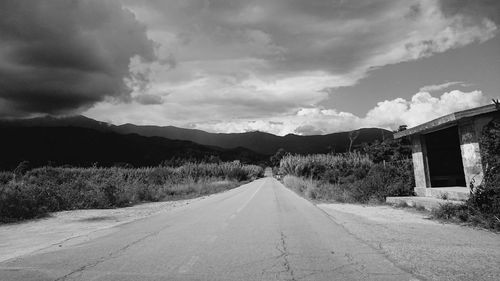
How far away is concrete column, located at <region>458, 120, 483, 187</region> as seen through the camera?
1276 cm

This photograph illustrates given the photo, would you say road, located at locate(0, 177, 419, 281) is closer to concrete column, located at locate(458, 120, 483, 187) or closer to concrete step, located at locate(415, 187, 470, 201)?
concrete step, located at locate(415, 187, 470, 201)

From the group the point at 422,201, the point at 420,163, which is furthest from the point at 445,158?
the point at 422,201

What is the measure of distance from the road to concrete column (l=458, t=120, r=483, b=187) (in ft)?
20.7

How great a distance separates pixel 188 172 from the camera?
5194cm

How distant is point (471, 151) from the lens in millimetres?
13039

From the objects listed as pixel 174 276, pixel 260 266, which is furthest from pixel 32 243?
pixel 260 266

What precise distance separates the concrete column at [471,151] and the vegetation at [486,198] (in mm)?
Answer: 606

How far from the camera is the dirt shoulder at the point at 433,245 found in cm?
556

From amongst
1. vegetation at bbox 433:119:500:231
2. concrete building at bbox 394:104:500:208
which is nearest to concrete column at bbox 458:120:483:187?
concrete building at bbox 394:104:500:208

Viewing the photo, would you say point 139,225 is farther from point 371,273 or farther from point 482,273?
point 482,273

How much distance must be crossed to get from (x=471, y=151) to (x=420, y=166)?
14.2ft

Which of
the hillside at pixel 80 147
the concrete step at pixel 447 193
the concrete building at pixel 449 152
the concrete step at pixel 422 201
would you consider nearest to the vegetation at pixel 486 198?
the concrete building at pixel 449 152

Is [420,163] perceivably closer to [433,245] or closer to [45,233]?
[433,245]

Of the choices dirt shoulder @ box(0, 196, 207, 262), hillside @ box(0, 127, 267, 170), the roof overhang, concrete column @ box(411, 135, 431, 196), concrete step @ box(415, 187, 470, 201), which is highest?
hillside @ box(0, 127, 267, 170)
